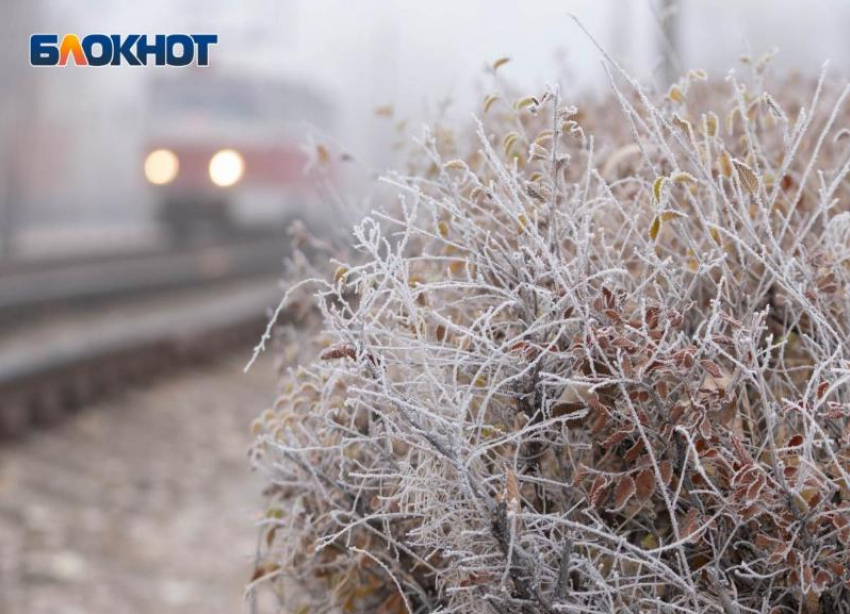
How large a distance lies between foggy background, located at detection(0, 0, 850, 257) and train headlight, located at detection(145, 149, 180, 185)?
0.25 metres

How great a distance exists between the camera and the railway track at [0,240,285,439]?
344 inches

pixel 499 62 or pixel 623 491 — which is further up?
pixel 499 62

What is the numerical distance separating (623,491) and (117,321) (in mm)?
12584

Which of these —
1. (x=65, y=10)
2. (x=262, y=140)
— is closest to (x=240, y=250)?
(x=262, y=140)

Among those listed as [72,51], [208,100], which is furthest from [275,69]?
[72,51]

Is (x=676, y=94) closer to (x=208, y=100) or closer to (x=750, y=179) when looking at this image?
(x=750, y=179)

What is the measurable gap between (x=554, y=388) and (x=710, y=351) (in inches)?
10.9

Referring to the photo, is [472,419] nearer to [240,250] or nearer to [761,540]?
[761,540]

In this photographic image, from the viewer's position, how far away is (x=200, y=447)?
8852mm

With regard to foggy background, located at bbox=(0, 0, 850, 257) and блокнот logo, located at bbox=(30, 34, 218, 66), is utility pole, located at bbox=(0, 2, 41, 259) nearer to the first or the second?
foggy background, located at bbox=(0, 0, 850, 257)

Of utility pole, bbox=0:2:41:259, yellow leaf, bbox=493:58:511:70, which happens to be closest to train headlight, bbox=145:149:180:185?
utility pole, bbox=0:2:41:259

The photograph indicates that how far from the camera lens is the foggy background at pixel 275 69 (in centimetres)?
491

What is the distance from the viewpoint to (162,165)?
734 inches

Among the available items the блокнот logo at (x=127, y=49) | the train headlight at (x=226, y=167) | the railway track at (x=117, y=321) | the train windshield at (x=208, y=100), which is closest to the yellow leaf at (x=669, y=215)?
the блокнот logo at (x=127, y=49)
